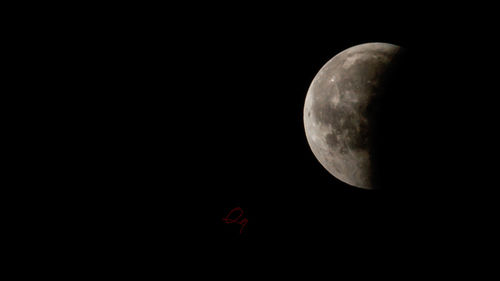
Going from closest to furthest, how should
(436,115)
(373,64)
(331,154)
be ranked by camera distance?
(436,115), (373,64), (331,154)

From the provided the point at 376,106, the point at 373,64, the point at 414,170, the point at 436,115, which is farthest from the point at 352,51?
the point at 414,170

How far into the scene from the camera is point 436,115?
326 cm

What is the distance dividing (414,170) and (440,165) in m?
0.25

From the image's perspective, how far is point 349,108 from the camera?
3.40 metres

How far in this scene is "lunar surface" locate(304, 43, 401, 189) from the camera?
3377 millimetres

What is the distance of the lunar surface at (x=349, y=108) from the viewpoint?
338 cm

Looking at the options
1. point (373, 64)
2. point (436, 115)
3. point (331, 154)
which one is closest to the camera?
point (436, 115)

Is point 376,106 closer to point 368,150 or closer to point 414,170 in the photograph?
point 368,150

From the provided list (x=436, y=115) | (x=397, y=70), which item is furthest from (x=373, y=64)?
(x=436, y=115)

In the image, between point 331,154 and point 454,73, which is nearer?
point 454,73

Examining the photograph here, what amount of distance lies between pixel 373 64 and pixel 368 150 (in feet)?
2.83

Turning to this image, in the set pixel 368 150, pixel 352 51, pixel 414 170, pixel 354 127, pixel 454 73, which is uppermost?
pixel 352 51

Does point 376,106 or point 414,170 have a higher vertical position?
point 376,106

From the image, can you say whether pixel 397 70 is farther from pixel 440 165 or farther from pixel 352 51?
pixel 440 165
